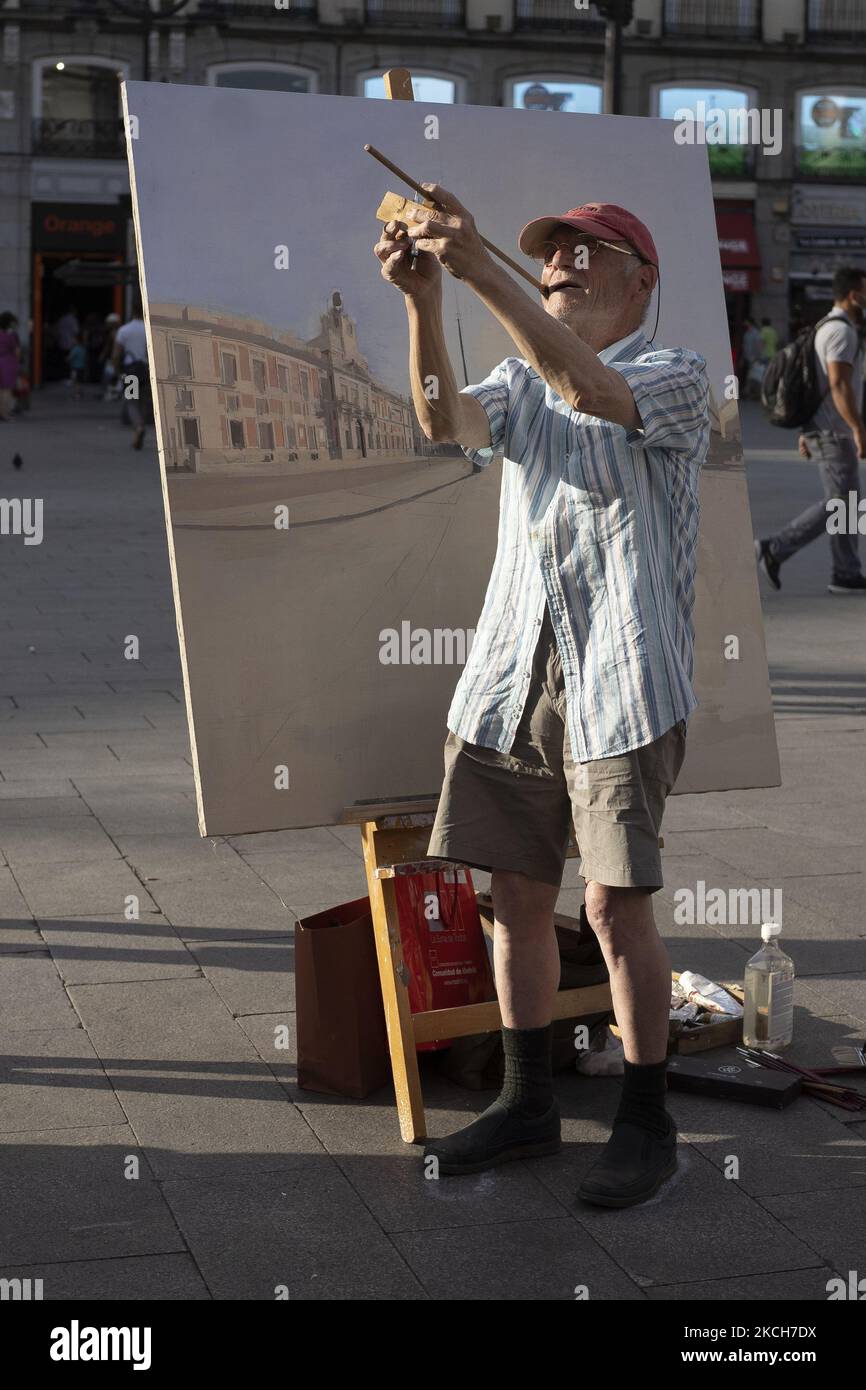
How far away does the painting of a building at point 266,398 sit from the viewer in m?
3.70

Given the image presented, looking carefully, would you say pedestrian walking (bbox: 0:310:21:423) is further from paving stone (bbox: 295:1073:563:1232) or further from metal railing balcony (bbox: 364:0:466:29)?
paving stone (bbox: 295:1073:563:1232)

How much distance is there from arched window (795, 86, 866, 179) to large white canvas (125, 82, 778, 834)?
35.2 metres

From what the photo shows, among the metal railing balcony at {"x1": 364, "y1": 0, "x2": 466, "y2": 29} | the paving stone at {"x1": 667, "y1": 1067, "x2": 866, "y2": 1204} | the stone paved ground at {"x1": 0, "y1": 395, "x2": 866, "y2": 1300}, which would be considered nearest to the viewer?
the stone paved ground at {"x1": 0, "y1": 395, "x2": 866, "y2": 1300}

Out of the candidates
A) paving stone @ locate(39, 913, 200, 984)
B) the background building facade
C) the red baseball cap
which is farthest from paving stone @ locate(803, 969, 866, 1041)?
the background building facade

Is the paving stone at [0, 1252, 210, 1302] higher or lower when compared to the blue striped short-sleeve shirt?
lower

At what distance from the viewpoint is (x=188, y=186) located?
3723mm

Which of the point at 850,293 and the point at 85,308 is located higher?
the point at 85,308

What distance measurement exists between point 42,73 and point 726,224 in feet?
45.5

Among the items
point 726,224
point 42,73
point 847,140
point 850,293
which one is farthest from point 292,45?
point 850,293

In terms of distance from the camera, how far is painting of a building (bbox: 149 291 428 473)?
12.1 feet

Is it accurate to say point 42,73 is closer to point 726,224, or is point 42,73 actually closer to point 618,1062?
point 726,224

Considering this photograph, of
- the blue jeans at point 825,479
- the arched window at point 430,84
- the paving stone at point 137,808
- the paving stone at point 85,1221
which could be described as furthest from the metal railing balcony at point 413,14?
the paving stone at point 85,1221

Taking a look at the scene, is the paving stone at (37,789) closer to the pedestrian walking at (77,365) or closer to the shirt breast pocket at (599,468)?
the shirt breast pocket at (599,468)

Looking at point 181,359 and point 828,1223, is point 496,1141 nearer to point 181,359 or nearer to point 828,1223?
point 828,1223
